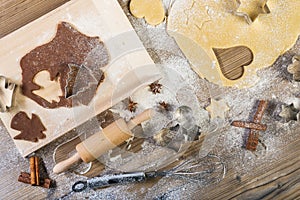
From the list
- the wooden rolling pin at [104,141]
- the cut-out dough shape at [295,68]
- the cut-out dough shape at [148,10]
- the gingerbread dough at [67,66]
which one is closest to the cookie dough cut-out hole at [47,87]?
the gingerbread dough at [67,66]

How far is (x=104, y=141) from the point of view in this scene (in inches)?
43.1

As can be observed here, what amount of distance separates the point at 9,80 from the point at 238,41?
0.50 metres

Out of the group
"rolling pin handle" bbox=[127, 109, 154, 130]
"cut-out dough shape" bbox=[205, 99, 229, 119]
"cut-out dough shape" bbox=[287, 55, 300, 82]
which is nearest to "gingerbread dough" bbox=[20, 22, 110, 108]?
"rolling pin handle" bbox=[127, 109, 154, 130]

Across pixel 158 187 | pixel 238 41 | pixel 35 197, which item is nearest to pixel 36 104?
pixel 35 197

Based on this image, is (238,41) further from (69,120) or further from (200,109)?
(69,120)

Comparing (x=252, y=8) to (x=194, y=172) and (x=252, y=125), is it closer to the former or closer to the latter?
(x=252, y=125)

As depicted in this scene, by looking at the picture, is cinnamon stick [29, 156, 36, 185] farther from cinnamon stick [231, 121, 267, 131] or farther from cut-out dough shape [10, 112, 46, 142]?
cinnamon stick [231, 121, 267, 131]

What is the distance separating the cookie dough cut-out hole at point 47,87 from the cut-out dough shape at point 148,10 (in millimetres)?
226

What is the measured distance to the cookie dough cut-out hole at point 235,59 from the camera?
1176 millimetres

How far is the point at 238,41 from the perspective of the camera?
3.86 feet

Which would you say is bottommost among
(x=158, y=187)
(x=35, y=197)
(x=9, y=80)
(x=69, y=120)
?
(x=158, y=187)

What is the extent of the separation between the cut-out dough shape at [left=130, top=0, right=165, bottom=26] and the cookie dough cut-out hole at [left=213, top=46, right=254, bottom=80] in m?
0.14

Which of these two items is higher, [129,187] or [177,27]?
[177,27]

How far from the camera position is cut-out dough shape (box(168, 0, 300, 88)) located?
3.84 feet
